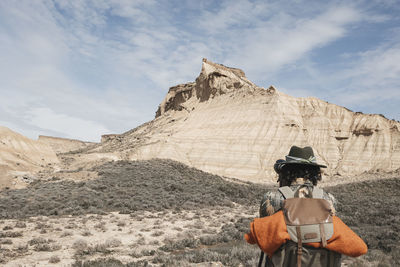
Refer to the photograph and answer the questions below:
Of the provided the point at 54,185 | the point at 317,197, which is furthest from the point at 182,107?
the point at 317,197

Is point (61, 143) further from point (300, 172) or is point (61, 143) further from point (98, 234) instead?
point (300, 172)

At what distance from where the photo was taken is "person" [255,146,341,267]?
2209mm

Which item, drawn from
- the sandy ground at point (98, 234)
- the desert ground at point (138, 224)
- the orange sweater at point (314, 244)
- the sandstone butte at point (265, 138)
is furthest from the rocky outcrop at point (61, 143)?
the orange sweater at point (314, 244)

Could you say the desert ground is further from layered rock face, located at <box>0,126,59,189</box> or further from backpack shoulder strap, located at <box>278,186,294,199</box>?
backpack shoulder strap, located at <box>278,186,294,199</box>

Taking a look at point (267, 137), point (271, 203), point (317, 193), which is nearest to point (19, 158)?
point (271, 203)

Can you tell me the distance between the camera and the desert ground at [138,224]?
770 centimetres

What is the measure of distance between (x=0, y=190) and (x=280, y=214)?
22914 millimetres

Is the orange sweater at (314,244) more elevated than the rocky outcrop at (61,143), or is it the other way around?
the rocky outcrop at (61,143)

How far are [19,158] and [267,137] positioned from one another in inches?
1274

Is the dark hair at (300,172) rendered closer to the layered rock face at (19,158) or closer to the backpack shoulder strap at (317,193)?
the backpack shoulder strap at (317,193)

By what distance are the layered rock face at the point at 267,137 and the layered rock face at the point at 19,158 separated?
37.5ft

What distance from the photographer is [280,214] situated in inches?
88.0

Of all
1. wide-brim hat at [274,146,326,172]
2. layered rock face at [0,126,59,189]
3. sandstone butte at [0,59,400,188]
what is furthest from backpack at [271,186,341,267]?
sandstone butte at [0,59,400,188]

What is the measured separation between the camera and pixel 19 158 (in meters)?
26.8
